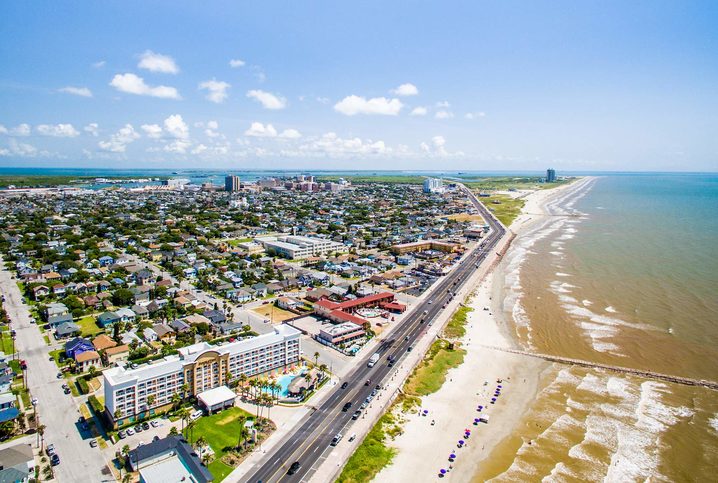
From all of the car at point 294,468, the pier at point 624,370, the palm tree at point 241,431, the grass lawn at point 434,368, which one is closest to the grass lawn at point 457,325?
the grass lawn at point 434,368

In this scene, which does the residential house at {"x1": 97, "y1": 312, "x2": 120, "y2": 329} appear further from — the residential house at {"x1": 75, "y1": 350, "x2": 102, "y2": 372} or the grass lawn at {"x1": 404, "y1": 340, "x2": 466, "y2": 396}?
the grass lawn at {"x1": 404, "y1": 340, "x2": 466, "y2": 396}

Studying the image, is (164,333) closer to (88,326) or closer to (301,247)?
(88,326)

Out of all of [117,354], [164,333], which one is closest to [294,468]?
[117,354]

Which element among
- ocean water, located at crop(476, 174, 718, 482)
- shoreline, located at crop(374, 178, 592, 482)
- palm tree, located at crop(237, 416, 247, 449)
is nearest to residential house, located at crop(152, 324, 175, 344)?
palm tree, located at crop(237, 416, 247, 449)

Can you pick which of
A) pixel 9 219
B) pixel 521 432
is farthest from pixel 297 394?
pixel 9 219

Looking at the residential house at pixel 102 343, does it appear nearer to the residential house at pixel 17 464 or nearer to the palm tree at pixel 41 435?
A: the palm tree at pixel 41 435

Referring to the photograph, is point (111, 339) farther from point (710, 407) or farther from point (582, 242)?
point (582, 242)
